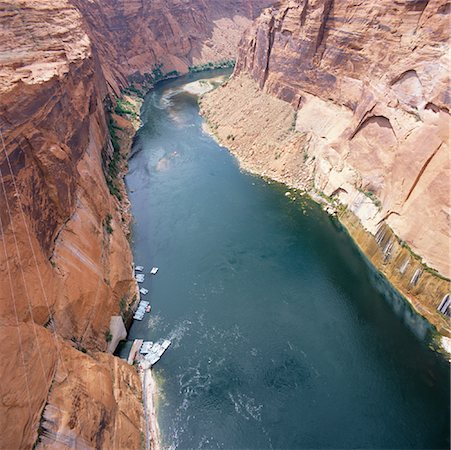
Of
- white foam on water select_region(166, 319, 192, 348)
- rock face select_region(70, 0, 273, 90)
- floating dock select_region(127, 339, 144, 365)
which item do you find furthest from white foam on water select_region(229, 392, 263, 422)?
rock face select_region(70, 0, 273, 90)

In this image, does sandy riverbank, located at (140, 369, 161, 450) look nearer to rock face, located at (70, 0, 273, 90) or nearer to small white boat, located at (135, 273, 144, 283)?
small white boat, located at (135, 273, 144, 283)

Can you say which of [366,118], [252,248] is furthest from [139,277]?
[366,118]

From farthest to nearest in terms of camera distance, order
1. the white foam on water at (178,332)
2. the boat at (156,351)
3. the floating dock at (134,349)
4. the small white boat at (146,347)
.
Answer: the white foam on water at (178,332) → the small white boat at (146,347) → the boat at (156,351) → the floating dock at (134,349)

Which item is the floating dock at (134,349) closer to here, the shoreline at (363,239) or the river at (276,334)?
the river at (276,334)

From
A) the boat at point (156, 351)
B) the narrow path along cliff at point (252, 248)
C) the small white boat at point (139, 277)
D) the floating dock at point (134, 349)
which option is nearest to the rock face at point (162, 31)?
the narrow path along cliff at point (252, 248)

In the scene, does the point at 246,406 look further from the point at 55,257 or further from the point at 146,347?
the point at 55,257

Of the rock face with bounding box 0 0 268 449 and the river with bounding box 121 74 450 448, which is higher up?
the rock face with bounding box 0 0 268 449

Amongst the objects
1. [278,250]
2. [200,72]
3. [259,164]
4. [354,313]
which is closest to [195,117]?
[259,164]
